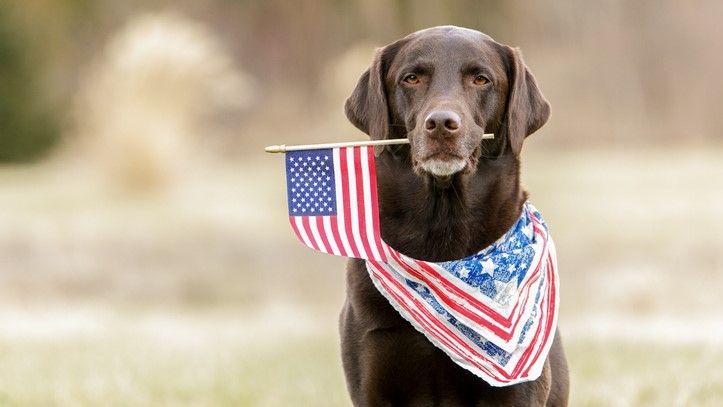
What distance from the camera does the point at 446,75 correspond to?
13.3ft

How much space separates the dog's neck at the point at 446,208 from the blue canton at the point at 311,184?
188mm

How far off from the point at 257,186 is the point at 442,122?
16.4 meters

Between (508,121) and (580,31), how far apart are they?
22315 millimetres

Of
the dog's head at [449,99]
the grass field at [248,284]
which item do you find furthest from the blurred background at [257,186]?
the dog's head at [449,99]

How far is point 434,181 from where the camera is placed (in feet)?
13.6

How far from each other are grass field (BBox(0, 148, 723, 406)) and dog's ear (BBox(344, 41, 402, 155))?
2.30 metres

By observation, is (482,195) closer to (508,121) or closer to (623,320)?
(508,121)

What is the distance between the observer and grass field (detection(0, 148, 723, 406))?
268 inches

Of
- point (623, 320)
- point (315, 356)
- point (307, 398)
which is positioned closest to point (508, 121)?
point (307, 398)

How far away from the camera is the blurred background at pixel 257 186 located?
7566 mm

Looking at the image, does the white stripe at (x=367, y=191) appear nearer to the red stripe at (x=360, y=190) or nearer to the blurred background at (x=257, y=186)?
the red stripe at (x=360, y=190)

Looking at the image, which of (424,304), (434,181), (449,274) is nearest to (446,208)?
(434,181)

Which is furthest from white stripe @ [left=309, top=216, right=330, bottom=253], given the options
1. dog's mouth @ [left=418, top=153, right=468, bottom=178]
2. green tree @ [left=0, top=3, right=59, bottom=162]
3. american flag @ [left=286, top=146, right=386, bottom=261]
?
green tree @ [left=0, top=3, right=59, bottom=162]

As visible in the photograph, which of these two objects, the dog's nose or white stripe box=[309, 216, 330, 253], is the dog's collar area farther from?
the dog's nose
